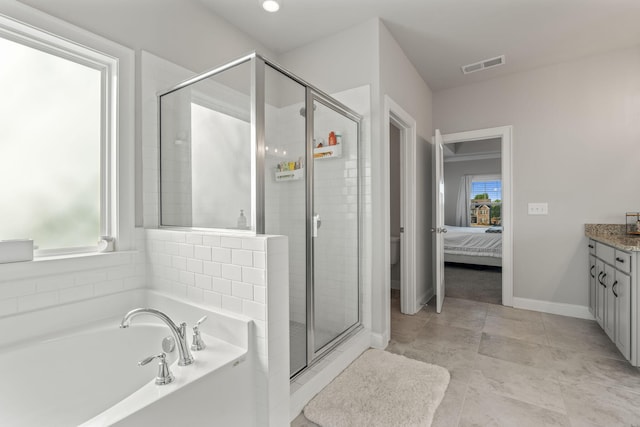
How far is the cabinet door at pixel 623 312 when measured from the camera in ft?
6.75

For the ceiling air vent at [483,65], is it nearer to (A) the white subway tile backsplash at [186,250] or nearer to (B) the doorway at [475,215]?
(B) the doorway at [475,215]

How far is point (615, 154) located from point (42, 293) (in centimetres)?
467

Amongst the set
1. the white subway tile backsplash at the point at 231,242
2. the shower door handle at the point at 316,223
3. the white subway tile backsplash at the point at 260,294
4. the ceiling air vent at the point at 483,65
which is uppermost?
the ceiling air vent at the point at 483,65

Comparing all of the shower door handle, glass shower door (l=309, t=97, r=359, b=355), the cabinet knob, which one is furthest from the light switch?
the shower door handle

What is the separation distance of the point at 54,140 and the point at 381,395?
237 centimetres

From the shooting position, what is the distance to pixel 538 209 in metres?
3.30

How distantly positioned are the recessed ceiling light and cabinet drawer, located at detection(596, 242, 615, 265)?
3.22m

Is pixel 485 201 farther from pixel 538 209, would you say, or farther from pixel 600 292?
pixel 600 292

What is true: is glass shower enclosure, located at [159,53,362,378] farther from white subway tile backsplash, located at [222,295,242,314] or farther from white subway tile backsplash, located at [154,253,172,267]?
white subway tile backsplash, located at [222,295,242,314]

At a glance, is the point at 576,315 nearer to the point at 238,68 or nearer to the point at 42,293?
the point at 238,68

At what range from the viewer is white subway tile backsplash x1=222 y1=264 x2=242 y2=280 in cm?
143

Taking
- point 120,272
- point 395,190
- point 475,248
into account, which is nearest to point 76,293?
point 120,272

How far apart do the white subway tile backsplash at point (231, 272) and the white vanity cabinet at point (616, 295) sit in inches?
100

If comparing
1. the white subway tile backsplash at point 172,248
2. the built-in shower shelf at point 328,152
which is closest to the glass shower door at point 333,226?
the built-in shower shelf at point 328,152
